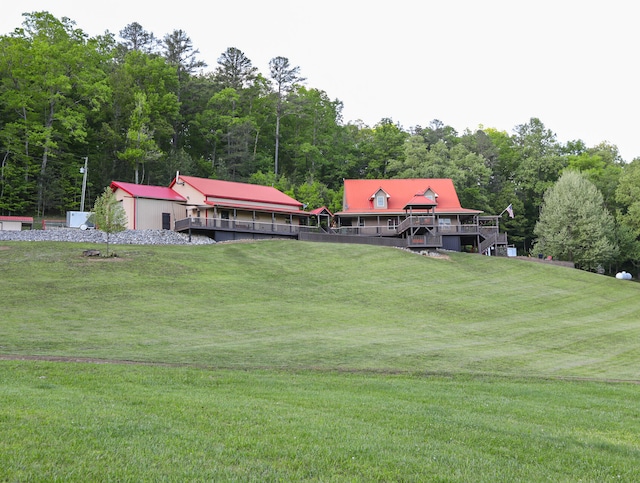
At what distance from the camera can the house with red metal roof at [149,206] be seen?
49.8 m

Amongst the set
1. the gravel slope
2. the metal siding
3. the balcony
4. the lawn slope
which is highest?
the metal siding

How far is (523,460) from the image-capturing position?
7.20 meters

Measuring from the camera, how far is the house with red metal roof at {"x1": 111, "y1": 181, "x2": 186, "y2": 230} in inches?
1959

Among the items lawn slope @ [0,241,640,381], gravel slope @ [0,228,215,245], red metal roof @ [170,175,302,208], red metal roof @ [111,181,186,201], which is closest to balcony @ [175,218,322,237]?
gravel slope @ [0,228,215,245]

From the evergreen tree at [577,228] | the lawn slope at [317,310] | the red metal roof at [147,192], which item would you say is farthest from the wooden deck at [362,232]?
the evergreen tree at [577,228]

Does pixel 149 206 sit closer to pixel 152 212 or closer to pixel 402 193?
pixel 152 212

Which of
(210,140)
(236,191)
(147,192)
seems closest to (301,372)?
(147,192)

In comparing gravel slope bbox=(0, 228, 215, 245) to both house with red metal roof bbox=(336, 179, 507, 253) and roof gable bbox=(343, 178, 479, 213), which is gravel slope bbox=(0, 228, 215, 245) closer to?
house with red metal roof bbox=(336, 179, 507, 253)

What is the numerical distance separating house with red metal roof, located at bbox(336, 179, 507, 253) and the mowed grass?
11.9m

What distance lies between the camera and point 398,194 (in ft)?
202

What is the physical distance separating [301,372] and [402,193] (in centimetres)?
4798

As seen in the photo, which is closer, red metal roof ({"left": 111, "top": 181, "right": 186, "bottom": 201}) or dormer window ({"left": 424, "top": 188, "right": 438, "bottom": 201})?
red metal roof ({"left": 111, "top": 181, "right": 186, "bottom": 201})

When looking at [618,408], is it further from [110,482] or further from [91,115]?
[91,115]

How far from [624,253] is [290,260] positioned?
42.2 m
